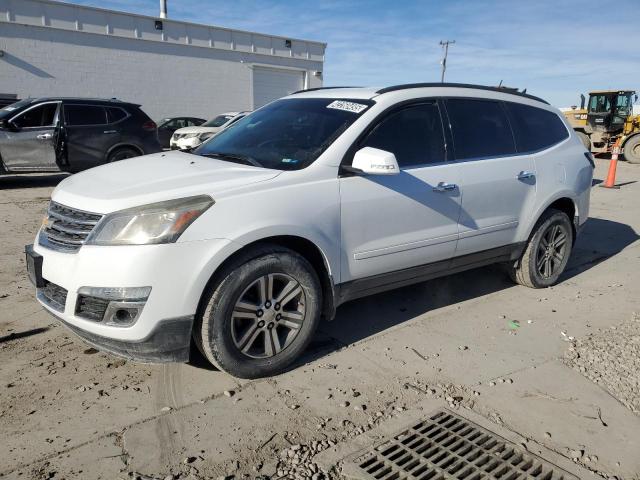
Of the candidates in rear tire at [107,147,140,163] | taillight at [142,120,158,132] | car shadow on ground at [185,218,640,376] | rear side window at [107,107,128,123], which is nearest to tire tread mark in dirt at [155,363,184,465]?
car shadow on ground at [185,218,640,376]

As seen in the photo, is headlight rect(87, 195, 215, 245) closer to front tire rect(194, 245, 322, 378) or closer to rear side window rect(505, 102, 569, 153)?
front tire rect(194, 245, 322, 378)

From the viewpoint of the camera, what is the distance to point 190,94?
77.5 ft

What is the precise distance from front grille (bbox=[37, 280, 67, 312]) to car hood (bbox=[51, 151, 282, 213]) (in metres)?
0.48

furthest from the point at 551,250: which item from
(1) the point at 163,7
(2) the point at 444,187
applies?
(1) the point at 163,7

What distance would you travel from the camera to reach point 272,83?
27.2 m

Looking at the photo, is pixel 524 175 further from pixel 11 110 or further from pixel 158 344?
pixel 11 110

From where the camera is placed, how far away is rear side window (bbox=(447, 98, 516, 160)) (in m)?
4.07

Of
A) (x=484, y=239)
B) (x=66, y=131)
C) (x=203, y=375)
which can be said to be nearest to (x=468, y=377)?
(x=484, y=239)

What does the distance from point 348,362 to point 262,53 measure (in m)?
25.2

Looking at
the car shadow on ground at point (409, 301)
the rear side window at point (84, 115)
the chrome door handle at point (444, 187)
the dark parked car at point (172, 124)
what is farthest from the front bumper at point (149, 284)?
the dark parked car at point (172, 124)

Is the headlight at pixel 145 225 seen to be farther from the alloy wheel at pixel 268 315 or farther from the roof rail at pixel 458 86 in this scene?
the roof rail at pixel 458 86

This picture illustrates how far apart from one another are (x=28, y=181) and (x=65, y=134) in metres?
1.82

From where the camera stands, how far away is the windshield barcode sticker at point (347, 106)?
3592mm

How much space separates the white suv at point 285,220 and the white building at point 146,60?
61.3 ft
